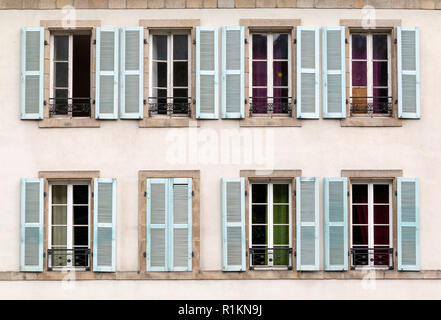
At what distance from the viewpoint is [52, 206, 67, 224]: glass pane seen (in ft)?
48.7

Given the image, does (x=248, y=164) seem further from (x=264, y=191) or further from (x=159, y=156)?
(x=159, y=156)

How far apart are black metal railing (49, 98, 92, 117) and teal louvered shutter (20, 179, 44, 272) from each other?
49.8 inches

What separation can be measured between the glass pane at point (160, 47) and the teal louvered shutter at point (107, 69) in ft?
2.31

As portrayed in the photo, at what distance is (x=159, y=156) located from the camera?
577 inches

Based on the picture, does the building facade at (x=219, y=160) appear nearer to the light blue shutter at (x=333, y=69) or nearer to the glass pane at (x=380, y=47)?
the light blue shutter at (x=333, y=69)

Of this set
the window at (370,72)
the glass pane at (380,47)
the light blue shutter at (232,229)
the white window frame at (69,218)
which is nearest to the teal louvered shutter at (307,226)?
the light blue shutter at (232,229)

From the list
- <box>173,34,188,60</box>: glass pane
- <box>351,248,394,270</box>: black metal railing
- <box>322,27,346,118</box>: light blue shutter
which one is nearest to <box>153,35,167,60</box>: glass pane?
<box>173,34,188,60</box>: glass pane

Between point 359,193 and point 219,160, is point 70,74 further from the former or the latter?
point 359,193

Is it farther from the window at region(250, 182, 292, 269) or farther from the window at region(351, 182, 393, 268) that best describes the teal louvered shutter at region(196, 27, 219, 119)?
the window at region(351, 182, 393, 268)

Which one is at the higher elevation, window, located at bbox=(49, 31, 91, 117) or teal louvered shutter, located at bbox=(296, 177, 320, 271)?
window, located at bbox=(49, 31, 91, 117)

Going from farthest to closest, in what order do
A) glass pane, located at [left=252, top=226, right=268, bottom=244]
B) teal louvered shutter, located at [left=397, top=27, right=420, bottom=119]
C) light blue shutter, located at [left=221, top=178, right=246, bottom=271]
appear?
glass pane, located at [left=252, top=226, right=268, bottom=244] < teal louvered shutter, located at [left=397, top=27, right=420, bottom=119] < light blue shutter, located at [left=221, top=178, right=246, bottom=271]

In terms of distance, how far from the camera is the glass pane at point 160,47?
15063 millimetres

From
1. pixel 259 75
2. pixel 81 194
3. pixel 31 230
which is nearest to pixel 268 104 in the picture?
pixel 259 75
